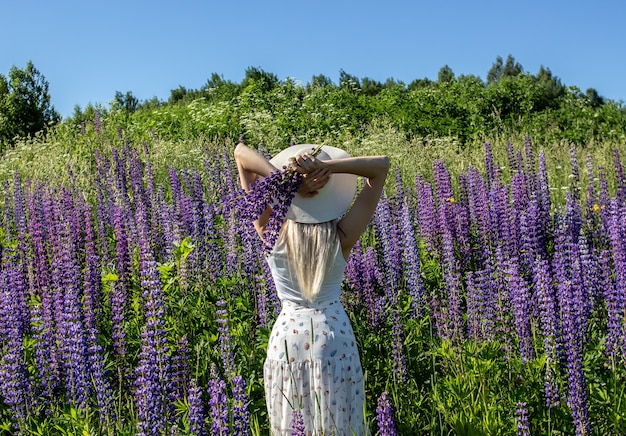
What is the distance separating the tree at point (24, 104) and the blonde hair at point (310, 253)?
25.0m

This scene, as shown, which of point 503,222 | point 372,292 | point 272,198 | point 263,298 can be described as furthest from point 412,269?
point 272,198

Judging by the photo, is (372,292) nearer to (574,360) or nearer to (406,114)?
(574,360)

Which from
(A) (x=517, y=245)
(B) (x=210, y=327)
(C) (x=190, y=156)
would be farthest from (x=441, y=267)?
(C) (x=190, y=156)

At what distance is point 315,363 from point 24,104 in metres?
27.8

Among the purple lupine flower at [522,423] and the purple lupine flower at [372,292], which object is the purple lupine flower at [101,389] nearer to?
the purple lupine flower at [372,292]

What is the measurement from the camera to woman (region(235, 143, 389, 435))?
3.70 meters

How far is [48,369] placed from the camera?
16.1 feet

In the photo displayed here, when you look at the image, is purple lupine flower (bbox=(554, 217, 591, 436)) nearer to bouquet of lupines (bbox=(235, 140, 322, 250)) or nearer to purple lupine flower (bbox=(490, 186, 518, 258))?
bouquet of lupines (bbox=(235, 140, 322, 250))

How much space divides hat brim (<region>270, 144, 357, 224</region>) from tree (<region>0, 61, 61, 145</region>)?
2484 cm

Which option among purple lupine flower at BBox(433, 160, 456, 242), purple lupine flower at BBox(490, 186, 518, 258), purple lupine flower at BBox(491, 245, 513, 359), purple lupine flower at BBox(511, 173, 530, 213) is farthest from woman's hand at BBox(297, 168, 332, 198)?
purple lupine flower at BBox(511, 173, 530, 213)

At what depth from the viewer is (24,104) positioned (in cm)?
2873

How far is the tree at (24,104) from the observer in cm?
2738

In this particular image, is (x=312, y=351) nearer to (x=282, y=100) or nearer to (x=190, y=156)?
(x=190, y=156)

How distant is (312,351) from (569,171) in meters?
9.09
